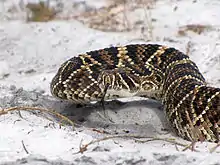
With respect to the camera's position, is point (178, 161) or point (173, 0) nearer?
point (178, 161)

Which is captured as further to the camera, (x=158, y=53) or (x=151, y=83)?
(x=158, y=53)

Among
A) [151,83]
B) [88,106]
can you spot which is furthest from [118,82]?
[88,106]

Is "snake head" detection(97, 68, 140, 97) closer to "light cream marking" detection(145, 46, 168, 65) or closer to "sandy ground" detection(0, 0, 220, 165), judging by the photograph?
"sandy ground" detection(0, 0, 220, 165)

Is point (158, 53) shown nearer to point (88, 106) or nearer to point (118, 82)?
point (88, 106)

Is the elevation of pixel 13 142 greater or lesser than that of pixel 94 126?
greater

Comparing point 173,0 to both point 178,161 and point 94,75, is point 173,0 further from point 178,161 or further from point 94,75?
point 178,161

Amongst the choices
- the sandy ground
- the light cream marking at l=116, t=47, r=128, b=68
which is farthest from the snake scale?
the sandy ground

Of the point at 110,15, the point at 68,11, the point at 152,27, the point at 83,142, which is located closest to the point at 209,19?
the point at 152,27
